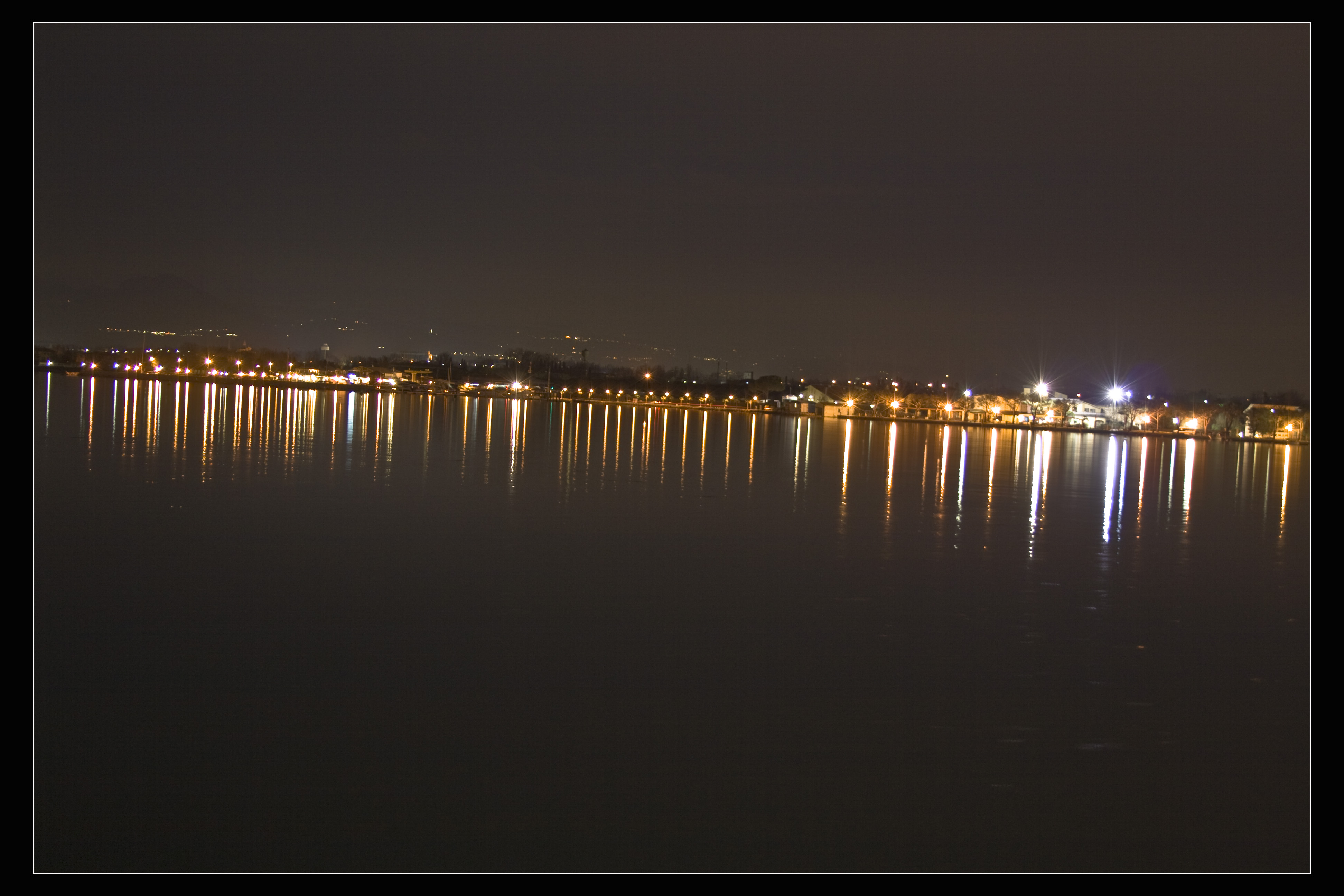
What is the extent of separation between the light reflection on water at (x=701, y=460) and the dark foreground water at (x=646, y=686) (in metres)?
1.48

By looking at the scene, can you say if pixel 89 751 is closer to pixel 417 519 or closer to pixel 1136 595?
pixel 417 519

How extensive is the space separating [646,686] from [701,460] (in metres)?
13.8

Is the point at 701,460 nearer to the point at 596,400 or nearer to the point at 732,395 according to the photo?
the point at 596,400

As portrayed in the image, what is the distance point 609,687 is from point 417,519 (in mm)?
4951

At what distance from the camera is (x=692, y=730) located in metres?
4.39

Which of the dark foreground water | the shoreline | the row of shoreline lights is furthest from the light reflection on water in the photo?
the row of shoreline lights

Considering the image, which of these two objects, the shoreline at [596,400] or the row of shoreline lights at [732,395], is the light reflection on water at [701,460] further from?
the row of shoreline lights at [732,395]

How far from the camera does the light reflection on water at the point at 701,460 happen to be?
1272 cm

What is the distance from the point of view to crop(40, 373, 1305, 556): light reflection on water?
12.7 m

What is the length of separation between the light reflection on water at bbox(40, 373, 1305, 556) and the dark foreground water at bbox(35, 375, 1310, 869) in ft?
4.86

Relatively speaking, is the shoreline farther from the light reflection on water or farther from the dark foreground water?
the dark foreground water

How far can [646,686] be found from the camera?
16.2 ft

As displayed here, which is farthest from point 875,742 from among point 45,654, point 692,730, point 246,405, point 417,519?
point 246,405

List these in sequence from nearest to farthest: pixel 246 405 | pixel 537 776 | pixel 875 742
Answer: pixel 537 776, pixel 875 742, pixel 246 405
